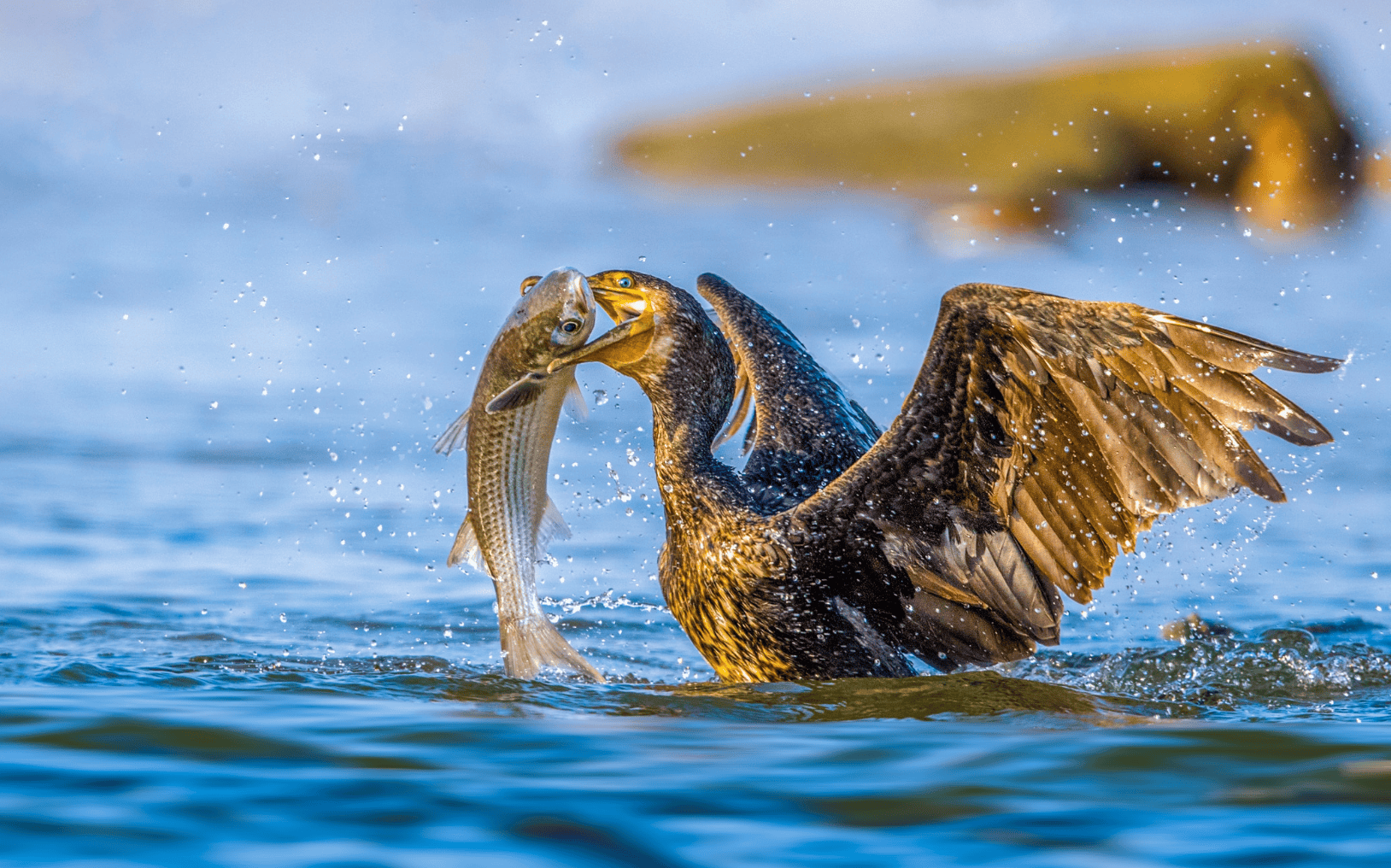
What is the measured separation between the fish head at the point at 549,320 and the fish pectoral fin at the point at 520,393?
1.4 inches

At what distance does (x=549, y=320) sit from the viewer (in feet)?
14.9

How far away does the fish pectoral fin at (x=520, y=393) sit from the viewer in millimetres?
4633

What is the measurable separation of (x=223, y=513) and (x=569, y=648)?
4.32 meters

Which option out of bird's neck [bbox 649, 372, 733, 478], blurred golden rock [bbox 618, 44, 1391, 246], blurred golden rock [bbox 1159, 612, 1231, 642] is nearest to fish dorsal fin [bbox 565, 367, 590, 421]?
bird's neck [bbox 649, 372, 733, 478]

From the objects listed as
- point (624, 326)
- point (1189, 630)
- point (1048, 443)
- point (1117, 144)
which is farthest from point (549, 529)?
point (1117, 144)

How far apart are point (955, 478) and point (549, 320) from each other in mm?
1296

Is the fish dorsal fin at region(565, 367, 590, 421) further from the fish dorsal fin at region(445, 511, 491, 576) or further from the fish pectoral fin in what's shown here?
the fish dorsal fin at region(445, 511, 491, 576)

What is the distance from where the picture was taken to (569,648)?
15.4 ft

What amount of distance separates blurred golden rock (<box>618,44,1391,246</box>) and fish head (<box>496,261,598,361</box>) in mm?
21154

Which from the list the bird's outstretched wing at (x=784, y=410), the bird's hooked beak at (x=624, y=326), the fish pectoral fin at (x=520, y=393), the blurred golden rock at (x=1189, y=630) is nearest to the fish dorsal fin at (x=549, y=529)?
the fish pectoral fin at (x=520, y=393)

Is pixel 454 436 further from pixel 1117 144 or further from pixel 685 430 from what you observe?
pixel 1117 144

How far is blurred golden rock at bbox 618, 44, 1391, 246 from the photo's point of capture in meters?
26.9

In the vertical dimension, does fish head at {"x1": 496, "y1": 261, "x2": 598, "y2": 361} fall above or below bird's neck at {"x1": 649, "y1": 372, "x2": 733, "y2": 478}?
above

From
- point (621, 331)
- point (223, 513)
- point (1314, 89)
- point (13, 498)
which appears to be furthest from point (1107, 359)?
point (1314, 89)
